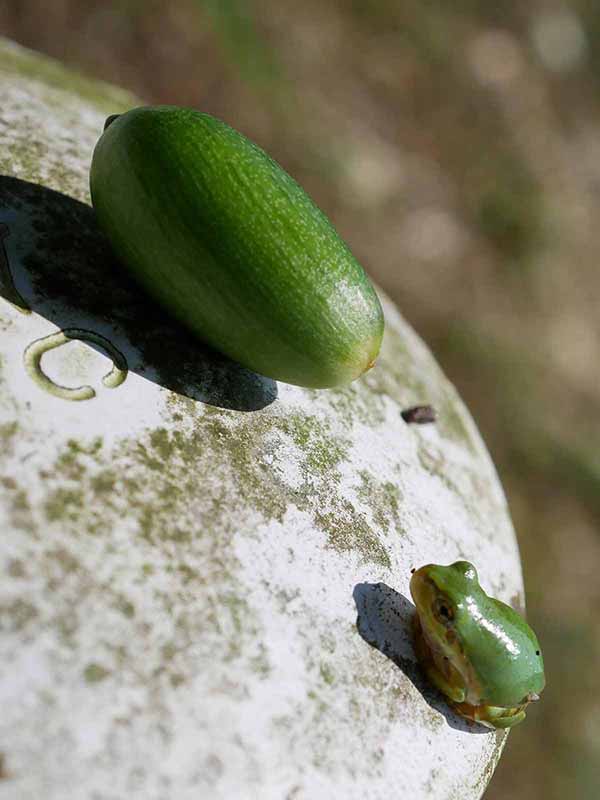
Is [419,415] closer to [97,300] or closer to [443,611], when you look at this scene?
[443,611]

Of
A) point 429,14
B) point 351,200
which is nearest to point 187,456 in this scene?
point 351,200

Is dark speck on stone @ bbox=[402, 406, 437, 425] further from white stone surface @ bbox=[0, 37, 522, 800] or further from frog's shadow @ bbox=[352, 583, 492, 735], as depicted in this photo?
frog's shadow @ bbox=[352, 583, 492, 735]

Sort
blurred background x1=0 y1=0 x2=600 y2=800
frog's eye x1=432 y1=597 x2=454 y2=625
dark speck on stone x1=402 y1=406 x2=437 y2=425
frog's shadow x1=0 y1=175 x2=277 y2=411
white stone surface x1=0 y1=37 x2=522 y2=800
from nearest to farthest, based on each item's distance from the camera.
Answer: white stone surface x1=0 y1=37 x2=522 y2=800 → frog's eye x1=432 y1=597 x2=454 y2=625 → frog's shadow x1=0 y1=175 x2=277 y2=411 → dark speck on stone x1=402 y1=406 x2=437 y2=425 → blurred background x1=0 y1=0 x2=600 y2=800

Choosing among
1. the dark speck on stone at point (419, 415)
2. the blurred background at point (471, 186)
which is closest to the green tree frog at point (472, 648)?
the dark speck on stone at point (419, 415)

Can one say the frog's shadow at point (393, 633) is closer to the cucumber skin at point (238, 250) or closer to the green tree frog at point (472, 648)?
the green tree frog at point (472, 648)

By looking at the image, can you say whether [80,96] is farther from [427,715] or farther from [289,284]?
[427,715]

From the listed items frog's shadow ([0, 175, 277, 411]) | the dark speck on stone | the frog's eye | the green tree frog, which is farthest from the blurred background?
frog's shadow ([0, 175, 277, 411])
